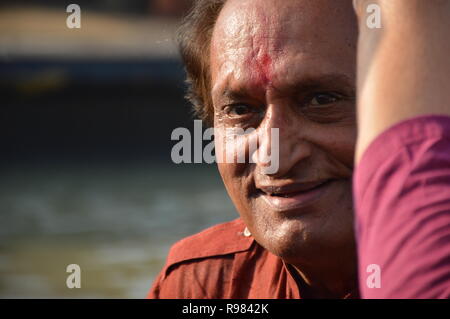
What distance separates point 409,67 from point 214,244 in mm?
1635

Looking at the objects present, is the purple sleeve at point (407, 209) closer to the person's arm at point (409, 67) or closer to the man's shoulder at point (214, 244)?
the person's arm at point (409, 67)

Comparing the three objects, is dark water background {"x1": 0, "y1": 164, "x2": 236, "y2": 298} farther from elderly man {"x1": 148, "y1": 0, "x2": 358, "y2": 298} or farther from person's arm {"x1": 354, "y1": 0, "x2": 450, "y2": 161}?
person's arm {"x1": 354, "y1": 0, "x2": 450, "y2": 161}

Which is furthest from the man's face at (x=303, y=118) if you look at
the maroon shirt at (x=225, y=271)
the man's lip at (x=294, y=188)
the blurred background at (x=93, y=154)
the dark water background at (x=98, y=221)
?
the blurred background at (x=93, y=154)

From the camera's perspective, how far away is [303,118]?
5.89ft

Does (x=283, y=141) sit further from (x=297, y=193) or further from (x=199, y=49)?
(x=199, y=49)

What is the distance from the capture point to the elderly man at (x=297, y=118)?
1.76 metres

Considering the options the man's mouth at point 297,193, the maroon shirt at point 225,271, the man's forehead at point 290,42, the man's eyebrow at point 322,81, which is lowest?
the maroon shirt at point 225,271

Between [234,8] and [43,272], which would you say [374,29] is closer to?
[234,8]

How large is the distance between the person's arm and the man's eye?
0.98 m

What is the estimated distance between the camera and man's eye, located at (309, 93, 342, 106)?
1.81 meters

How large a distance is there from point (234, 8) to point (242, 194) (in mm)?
428

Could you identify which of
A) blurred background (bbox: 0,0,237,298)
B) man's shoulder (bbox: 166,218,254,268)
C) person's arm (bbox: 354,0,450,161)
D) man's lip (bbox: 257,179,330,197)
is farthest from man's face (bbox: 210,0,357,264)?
blurred background (bbox: 0,0,237,298)

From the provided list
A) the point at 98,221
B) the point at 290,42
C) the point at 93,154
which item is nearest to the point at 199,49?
the point at 290,42

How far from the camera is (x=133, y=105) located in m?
11.8
